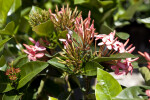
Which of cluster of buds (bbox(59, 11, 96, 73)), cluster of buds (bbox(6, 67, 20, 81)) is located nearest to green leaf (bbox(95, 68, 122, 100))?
cluster of buds (bbox(59, 11, 96, 73))

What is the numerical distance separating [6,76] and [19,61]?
81 millimetres

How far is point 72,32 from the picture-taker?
0.86m

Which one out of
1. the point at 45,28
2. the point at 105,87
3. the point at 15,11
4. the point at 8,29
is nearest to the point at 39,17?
the point at 45,28

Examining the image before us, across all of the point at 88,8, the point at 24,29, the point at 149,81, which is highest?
the point at 88,8

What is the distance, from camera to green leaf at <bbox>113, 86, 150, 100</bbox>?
682 mm

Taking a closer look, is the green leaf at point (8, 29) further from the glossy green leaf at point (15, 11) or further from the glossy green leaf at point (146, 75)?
the glossy green leaf at point (146, 75)

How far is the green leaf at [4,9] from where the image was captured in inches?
41.5

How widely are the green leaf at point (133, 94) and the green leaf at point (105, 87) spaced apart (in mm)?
56

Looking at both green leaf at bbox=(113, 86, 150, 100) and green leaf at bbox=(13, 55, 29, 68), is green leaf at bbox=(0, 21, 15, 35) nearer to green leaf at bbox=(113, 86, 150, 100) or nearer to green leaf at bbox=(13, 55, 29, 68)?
green leaf at bbox=(13, 55, 29, 68)

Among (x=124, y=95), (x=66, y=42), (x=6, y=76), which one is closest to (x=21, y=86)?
(x=6, y=76)

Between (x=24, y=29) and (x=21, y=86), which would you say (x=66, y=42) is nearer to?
(x=21, y=86)

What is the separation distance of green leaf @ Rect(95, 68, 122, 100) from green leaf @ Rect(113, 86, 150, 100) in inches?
2.2

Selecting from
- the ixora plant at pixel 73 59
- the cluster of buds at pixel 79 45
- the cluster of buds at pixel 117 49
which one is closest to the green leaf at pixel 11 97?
the ixora plant at pixel 73 59

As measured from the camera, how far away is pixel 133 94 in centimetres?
71
